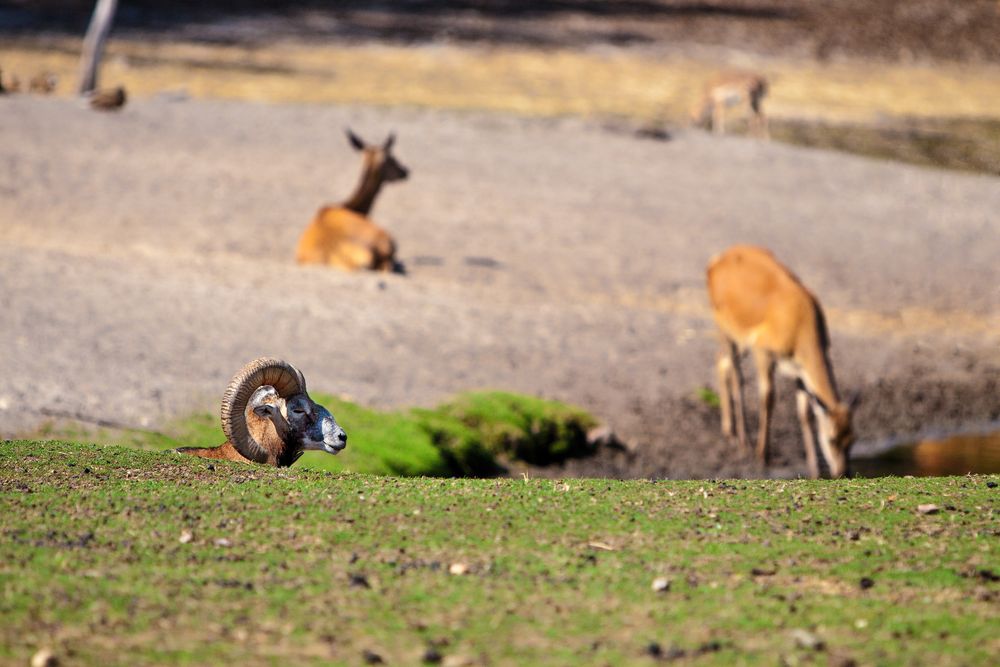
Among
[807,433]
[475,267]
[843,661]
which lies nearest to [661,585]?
[843,661]

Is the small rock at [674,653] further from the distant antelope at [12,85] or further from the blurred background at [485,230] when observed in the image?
the distant antelope at [12,85]

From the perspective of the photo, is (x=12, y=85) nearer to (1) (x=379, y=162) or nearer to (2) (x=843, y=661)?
(1) (x=379, y=162)

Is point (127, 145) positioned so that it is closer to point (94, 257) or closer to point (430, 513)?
point (94, 257)

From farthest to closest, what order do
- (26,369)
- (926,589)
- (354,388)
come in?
1. (354,388)
2. (26,369)
3. (926,589)

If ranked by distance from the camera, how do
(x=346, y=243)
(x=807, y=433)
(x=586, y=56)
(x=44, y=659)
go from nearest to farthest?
(x=44, y=659), (x=807, y=433), (x=346, y=243), (x=586, y=56)

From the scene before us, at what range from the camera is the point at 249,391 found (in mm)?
7660

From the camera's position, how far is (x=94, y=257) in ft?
48.1

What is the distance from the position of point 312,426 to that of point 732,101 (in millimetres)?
19412

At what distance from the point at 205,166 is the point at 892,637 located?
14.8 m

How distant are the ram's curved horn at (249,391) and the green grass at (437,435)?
77.3 inches

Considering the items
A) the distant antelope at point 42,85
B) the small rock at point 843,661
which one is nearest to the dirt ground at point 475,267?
the distant antelope at point 42,85

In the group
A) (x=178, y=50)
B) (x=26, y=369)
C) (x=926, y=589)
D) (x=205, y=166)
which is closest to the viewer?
(x=926, y=589)

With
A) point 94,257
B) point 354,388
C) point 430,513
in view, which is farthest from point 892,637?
point 94,257

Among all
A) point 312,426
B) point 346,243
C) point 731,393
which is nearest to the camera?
point 312,426
